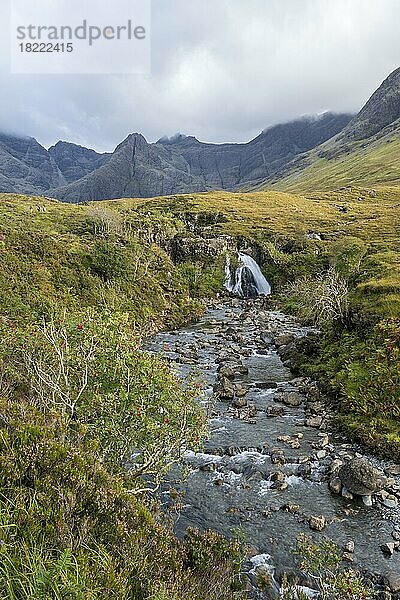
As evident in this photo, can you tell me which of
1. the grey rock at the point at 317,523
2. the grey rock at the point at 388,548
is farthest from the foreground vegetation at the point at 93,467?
the grey rock at the point at 388,548

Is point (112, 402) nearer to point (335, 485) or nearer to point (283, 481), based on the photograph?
point (283, 481)

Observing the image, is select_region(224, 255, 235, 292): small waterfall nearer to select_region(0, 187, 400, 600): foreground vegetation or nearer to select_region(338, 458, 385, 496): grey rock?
select_region(0, 187, 400, 600): foreground vegetation

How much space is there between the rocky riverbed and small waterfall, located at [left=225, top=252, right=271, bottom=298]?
36.1 metres

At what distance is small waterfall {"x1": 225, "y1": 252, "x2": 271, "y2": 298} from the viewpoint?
6775 centimetres

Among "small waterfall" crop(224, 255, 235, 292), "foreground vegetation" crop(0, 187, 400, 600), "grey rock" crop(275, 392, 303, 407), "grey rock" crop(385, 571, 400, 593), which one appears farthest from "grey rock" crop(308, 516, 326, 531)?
"small waterfall" crop(224, 255, 235, 292)

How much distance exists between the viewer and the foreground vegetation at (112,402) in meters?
7.79

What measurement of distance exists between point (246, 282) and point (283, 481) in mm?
51444

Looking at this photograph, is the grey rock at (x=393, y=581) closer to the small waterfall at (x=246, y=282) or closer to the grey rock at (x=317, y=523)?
the grey rock at (x=317, y=523)

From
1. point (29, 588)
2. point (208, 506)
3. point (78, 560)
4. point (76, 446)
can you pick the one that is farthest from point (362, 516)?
point (29, 588)

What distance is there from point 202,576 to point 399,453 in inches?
537

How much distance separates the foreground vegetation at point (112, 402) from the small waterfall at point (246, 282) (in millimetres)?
7307

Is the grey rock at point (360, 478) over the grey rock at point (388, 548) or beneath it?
over

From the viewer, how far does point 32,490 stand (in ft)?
28.0

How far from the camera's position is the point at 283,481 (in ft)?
61.4
